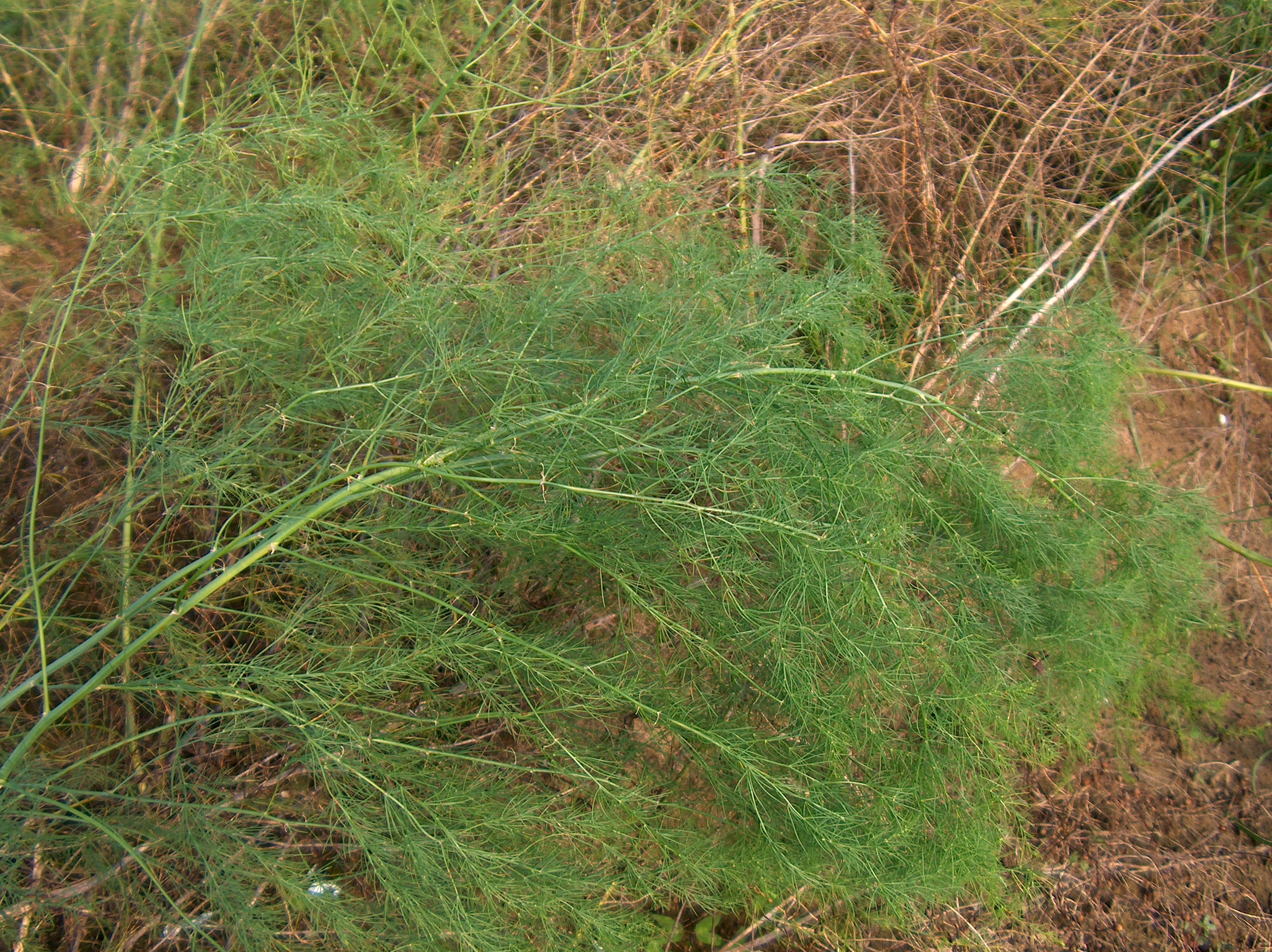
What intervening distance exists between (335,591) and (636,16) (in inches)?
89.5

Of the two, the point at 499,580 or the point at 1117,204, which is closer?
the point at 499,580

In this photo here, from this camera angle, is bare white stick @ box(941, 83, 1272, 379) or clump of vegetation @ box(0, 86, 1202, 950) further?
bare white stick @ box(941, 83, 1272, 379)

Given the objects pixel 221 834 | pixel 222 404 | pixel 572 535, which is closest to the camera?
pixel 572 535

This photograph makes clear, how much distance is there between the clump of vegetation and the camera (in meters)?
2.06

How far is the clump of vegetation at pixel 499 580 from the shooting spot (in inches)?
81.1

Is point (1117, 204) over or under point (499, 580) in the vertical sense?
over

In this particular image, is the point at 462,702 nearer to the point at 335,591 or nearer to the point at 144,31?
the point at 335,591

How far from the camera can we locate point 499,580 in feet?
8.23

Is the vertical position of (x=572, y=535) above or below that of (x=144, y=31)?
below

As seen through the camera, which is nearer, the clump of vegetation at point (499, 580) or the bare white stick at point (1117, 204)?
the clump of vegetation at point (499, 580)

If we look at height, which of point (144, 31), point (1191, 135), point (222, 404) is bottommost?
point (222, 404)

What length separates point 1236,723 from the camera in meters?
3.16

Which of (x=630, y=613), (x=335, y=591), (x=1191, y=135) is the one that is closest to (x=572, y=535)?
(x=630, y=613)

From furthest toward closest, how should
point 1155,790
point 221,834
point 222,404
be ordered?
1. point 1155,790
2. point 222,404
3. point 221,834
